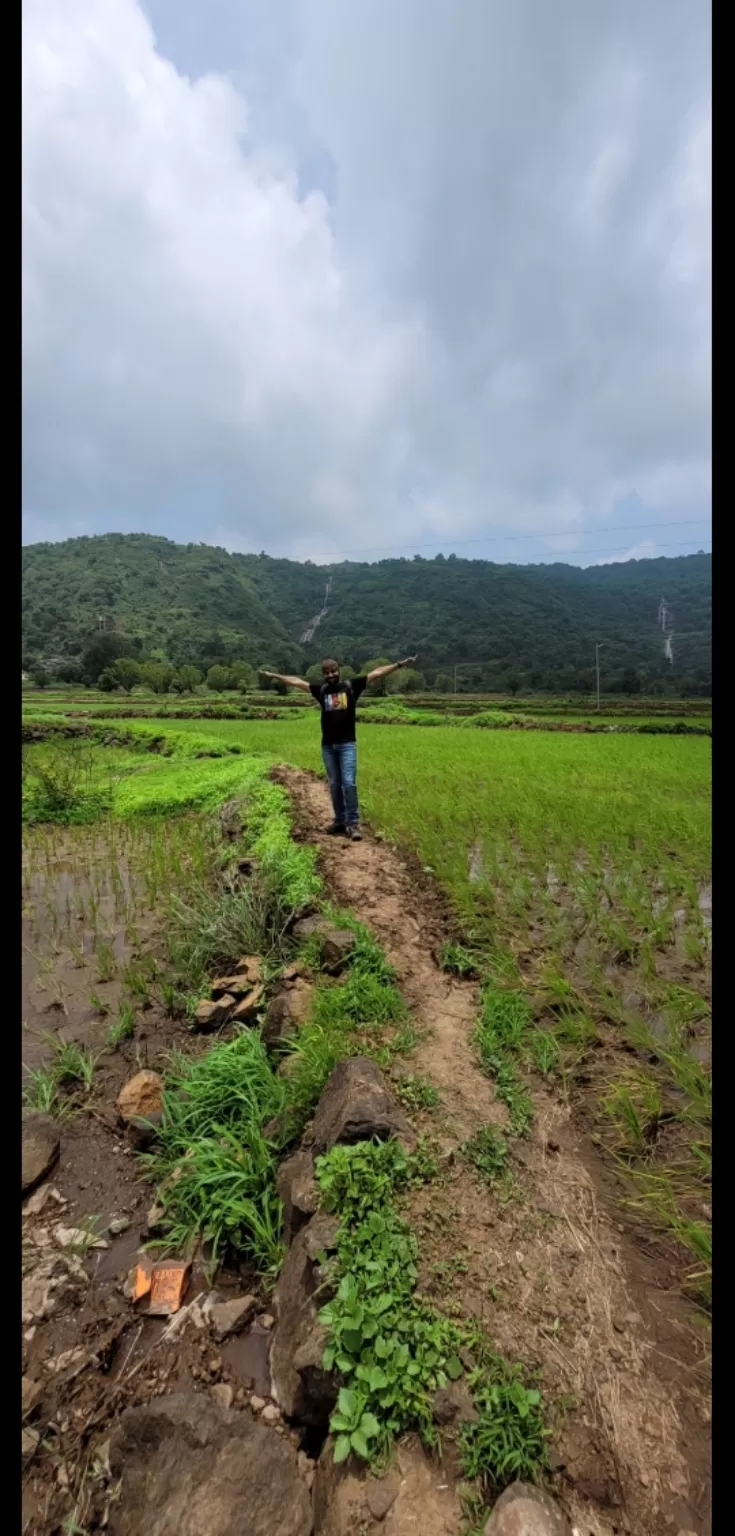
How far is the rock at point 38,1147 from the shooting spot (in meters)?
3.32

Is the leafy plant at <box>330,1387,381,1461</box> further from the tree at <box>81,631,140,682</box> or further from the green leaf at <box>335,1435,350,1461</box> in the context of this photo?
the tree at <box>81,631,140,682</box>

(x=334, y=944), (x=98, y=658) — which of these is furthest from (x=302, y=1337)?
(x=98, y=658)

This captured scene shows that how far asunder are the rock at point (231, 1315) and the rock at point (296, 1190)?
10.9 inches

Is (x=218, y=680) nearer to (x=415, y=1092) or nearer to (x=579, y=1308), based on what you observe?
(x=415, y=1092)

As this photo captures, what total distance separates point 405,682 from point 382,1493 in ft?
172

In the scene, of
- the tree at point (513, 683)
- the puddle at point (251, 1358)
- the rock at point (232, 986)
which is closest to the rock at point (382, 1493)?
the puddle at point (251, 1358)

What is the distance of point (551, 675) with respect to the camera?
5659cm

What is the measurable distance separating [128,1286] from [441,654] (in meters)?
78.2

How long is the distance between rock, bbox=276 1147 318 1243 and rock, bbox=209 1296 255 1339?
10.9 inches

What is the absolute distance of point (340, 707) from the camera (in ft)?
21.0

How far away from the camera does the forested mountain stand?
64.9 m

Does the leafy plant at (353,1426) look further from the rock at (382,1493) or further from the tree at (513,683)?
the tree at (513,683)
